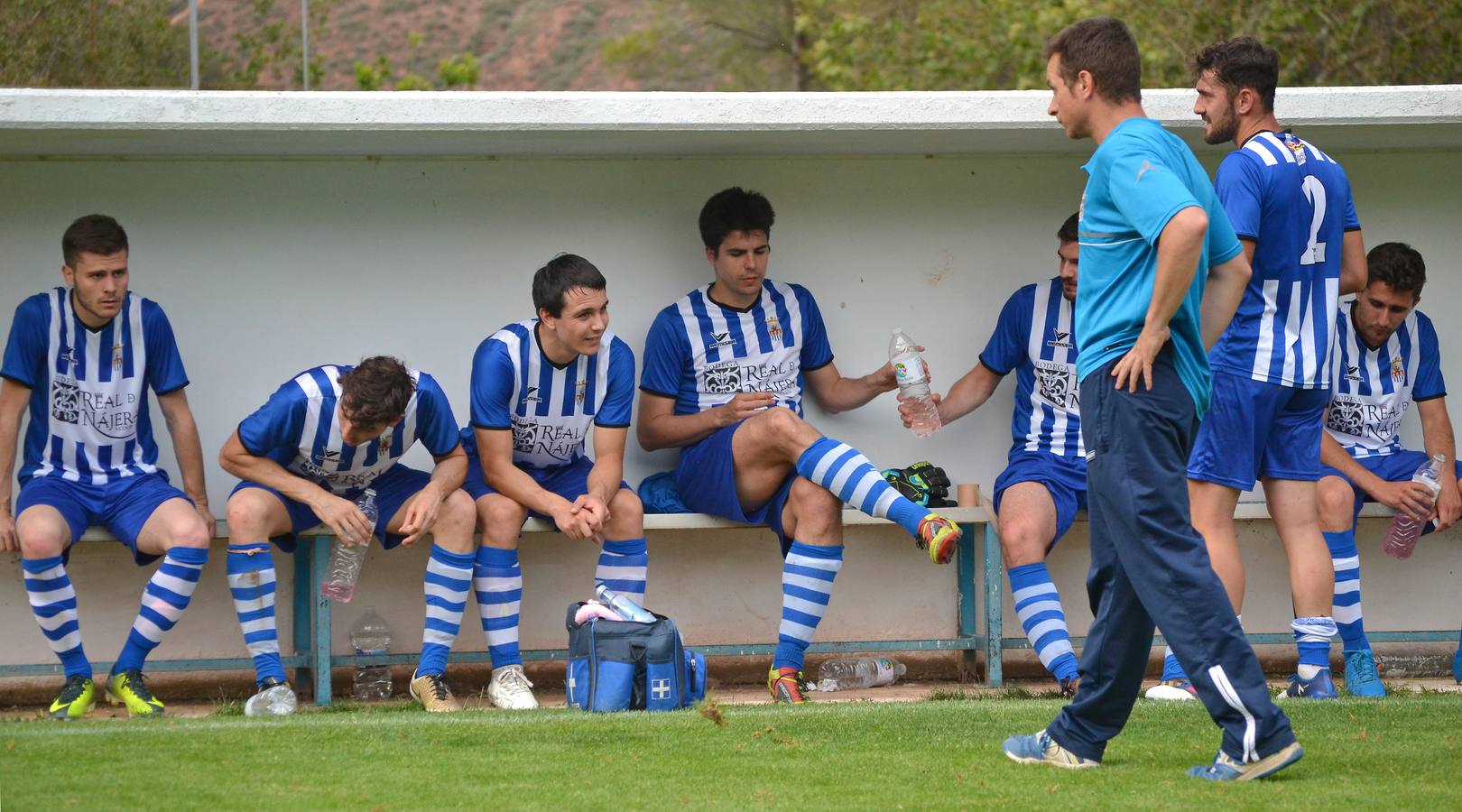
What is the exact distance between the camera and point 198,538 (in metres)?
5.08

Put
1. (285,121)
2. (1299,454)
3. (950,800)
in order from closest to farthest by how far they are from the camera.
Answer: (950,800) < (1299,454) < (285,121)

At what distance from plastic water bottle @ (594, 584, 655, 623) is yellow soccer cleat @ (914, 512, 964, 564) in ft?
2.86

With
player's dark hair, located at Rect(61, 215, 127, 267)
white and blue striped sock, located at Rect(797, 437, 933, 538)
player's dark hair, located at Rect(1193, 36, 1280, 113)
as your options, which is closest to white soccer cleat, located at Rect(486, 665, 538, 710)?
white and blue striped sock, located at Rect(797, 437, 933, 538)

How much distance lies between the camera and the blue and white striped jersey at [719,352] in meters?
5.79

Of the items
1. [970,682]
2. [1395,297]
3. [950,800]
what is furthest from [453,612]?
[1395,297]

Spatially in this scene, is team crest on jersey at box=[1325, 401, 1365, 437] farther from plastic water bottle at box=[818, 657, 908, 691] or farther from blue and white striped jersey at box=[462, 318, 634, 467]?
blue and white striped jersey at box=[462, 318, 634, 467]

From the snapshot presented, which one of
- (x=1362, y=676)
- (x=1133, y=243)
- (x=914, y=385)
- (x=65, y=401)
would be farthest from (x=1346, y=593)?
(x=65, y=401)

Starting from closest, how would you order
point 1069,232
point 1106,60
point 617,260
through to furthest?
point 1106,60
point 1069,232
point 617,260

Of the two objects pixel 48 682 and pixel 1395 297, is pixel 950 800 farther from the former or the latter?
pixel 48 682

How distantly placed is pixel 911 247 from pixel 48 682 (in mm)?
3577

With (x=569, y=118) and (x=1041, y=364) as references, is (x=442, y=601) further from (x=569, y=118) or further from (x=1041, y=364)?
(x=1041, y=364)

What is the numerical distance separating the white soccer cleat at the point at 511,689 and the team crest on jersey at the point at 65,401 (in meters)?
1.70

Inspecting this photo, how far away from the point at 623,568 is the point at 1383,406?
9.33 feet

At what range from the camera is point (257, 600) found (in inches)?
199
